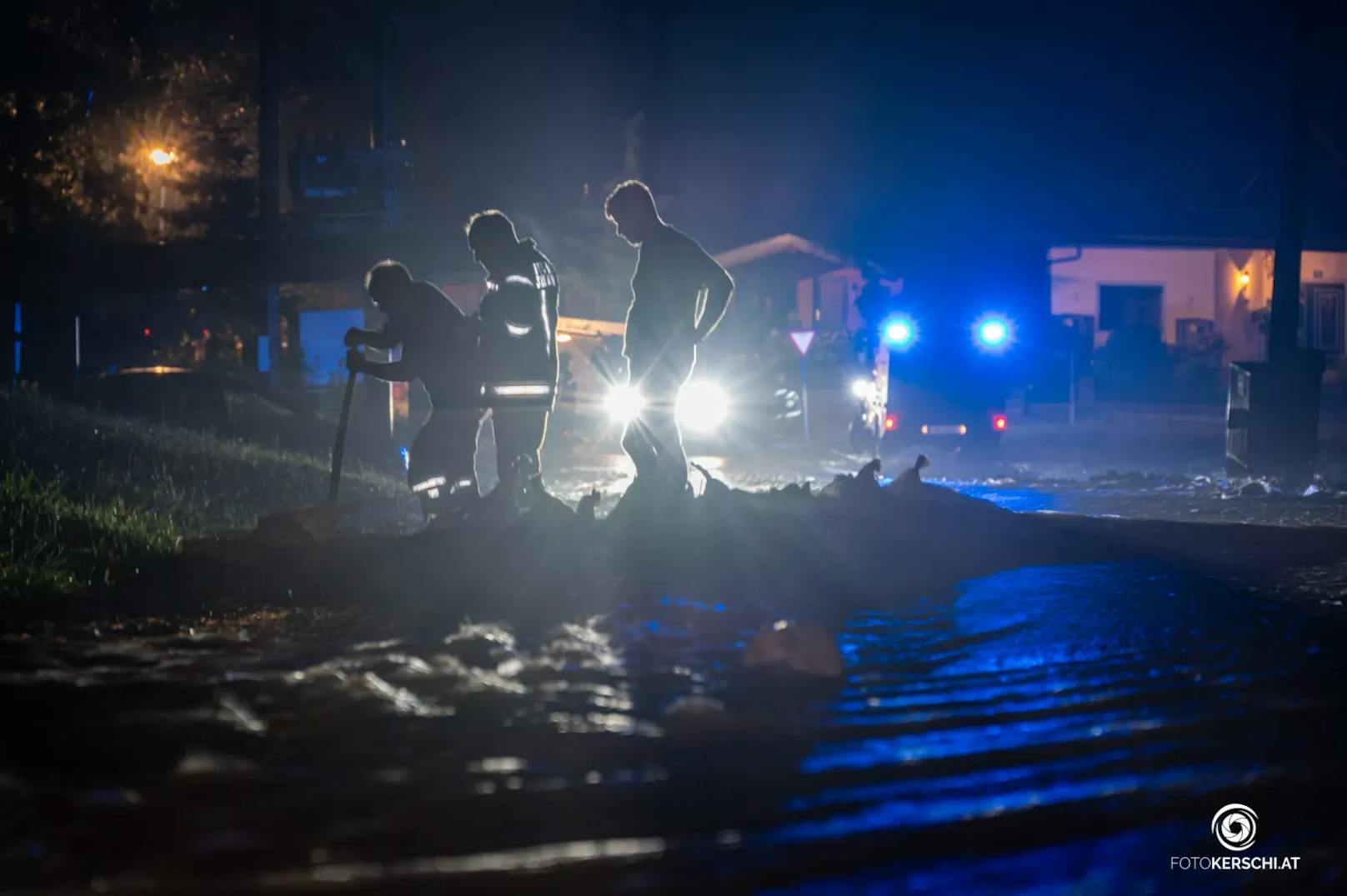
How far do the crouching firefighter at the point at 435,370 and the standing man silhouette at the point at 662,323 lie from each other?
1176mm

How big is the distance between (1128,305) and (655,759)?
39160 millimetres

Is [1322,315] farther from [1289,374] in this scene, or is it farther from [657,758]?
[657,758]

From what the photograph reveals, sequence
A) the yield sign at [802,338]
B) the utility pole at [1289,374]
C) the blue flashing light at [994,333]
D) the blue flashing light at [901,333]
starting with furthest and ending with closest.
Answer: the yield sign at [802,338] → the blue flashing light at [901,333] → the blue flashing light at [994,333] → the utility pole at [1289,374]

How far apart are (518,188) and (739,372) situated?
850 cm

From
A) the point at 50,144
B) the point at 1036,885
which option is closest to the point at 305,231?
the point at 50,144

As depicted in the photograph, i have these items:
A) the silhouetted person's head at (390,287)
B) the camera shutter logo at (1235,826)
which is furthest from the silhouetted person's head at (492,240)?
the camera shutter logo at (1235,826)

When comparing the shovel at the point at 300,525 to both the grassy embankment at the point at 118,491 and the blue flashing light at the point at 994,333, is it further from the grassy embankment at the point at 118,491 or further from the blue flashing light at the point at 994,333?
the blue flashing light at the point at 994,333

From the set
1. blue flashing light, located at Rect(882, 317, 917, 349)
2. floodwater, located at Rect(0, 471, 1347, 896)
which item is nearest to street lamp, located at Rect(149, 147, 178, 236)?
blue flashing light, located at Rect(882, 317, 917, 349)

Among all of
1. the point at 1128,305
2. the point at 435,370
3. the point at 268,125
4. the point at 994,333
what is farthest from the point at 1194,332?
the point at 435,370

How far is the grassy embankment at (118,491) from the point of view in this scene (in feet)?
23.3

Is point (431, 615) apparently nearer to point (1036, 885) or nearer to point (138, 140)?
point (1036, 885)

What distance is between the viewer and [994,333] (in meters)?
20.0

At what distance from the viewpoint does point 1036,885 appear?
2922 millimetres

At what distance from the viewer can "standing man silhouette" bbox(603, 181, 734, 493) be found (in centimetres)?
913
